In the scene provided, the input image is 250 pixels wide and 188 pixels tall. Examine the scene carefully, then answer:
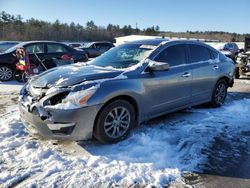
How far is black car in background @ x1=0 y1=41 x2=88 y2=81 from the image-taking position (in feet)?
39.7

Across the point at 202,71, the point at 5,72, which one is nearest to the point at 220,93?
the point at 202,71

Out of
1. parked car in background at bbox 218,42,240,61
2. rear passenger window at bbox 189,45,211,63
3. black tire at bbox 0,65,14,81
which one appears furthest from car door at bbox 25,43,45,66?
parked car in background at bbox 218,42,240,61

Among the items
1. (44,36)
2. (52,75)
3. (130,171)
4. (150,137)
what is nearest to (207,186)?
(130,171)

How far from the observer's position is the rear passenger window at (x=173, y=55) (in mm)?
5965

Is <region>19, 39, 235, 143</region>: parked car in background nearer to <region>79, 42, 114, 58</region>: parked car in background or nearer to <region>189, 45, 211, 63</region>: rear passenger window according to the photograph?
<region>189, 45, 211, 63</region>: rear passenger window

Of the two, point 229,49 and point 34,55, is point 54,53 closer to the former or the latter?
point 34,55

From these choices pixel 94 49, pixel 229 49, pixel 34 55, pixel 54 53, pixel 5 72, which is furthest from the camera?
pixel 229 49

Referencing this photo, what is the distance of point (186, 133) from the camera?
573 cm

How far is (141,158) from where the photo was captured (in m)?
4.58

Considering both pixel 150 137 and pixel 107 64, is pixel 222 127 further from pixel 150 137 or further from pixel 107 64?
pixel 107 64

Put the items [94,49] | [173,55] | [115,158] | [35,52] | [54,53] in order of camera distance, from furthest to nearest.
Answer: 1. [94,49]
2. [54,53]
3. [35,52]
4. [173,55]
5. [115,158]

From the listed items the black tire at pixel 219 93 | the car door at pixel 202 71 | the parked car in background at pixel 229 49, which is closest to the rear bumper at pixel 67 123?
the car door at pixel 202 71

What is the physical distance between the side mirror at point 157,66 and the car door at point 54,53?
7134 mm

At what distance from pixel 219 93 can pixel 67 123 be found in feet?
14.1
